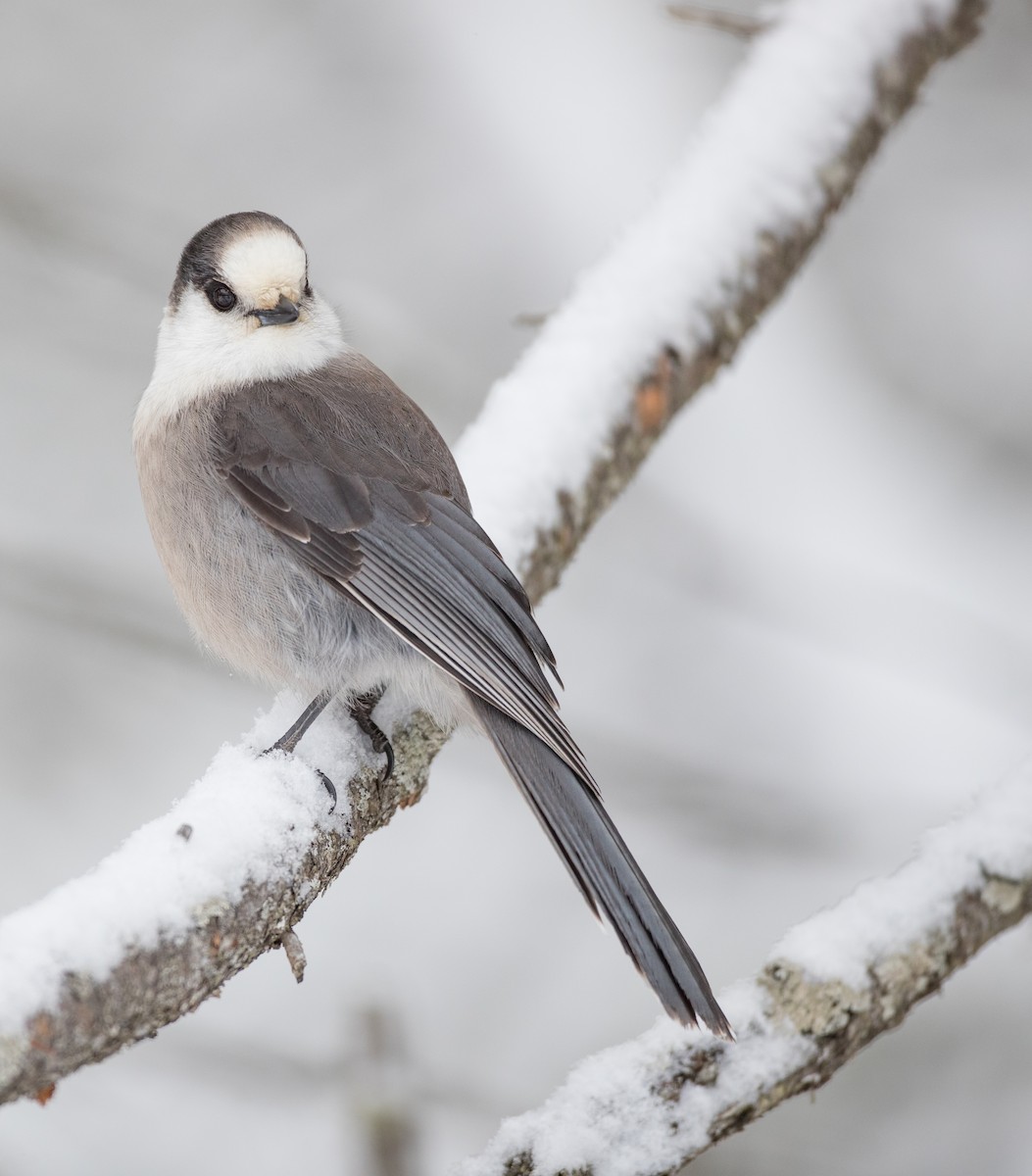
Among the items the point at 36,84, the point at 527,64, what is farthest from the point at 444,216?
the point at 36,84

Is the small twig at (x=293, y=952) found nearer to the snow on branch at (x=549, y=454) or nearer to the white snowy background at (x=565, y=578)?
the snow on branch at (x=549, y=454)

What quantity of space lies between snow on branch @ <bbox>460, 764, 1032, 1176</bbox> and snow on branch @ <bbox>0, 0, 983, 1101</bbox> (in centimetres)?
9

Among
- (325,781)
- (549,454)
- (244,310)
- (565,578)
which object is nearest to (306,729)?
(325,781)

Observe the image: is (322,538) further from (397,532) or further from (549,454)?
(549,454)

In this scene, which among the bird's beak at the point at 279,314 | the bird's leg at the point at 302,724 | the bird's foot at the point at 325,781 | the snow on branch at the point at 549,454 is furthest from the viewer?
the bird's beak at the point at 279,314

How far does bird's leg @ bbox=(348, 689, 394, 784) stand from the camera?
8.12 ft

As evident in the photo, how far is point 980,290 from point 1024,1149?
3774 millimetres

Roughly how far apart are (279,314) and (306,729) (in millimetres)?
944

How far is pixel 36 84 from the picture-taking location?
18.1 feet

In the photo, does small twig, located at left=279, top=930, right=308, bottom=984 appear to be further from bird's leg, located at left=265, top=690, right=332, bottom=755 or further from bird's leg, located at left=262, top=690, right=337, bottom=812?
bird's leg, located at left=265, top=690, right=332, bottom=755

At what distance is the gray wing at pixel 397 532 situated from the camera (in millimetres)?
2475

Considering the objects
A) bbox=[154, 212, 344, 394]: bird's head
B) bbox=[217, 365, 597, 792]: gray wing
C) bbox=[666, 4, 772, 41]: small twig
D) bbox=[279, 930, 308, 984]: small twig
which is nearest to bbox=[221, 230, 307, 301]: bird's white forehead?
bbox=[154, 212, 344, 394]: bird's head

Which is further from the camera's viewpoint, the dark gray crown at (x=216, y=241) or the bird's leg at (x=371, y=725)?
the dark gray crown at (x=216, y=241)

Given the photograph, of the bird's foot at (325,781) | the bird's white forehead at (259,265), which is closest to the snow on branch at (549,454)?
the bird's foot at (325,781)
